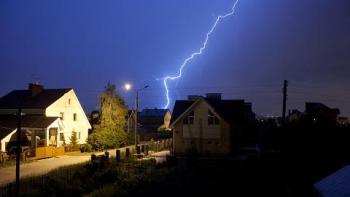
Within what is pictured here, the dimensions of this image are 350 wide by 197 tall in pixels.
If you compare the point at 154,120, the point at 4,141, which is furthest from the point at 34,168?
the point at 154,120

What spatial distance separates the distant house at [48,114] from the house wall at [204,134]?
42.6 ft

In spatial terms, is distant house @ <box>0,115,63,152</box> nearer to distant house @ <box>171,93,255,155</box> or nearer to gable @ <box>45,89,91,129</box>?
gable @ <box>45,89,91,129</box>

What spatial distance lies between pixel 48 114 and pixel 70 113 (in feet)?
13.8

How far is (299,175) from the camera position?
91.4 feet

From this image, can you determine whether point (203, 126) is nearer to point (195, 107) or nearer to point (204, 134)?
point (204, 134)

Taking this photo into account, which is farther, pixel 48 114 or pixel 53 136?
pixel 48 114

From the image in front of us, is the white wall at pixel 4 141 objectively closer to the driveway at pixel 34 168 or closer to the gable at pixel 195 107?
the driveway at pixel 34 168

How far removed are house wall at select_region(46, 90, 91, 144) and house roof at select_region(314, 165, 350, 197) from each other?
36173 mm

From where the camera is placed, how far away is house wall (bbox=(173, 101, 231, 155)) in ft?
139

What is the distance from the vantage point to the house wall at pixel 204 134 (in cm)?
4250

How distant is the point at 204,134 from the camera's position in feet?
141

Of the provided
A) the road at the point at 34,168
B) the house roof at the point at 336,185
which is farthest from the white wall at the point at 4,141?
the house roof at the point at 336,185

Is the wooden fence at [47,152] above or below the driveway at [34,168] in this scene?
above

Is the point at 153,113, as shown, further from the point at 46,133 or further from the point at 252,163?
the point at 252,163
